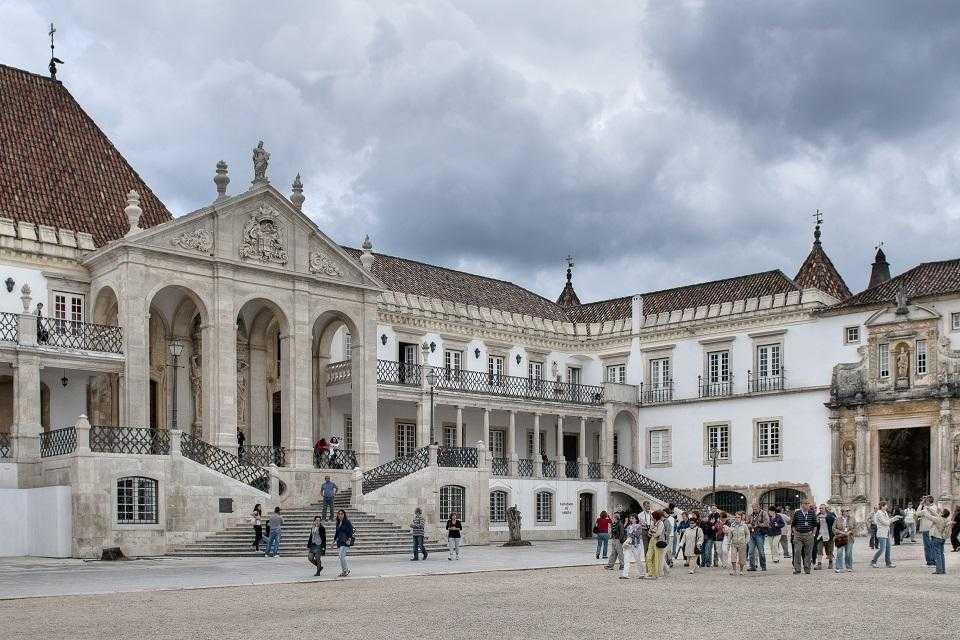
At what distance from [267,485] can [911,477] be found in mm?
22366

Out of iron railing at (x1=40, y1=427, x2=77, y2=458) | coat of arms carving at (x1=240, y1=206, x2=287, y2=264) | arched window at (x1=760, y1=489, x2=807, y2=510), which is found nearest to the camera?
iron railing at (x1=40, y1=427, x2=77, y2=458)

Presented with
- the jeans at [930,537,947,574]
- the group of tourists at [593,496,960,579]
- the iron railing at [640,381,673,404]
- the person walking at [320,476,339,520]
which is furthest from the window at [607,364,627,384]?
Answer: the jeans at [930,537,947,574]

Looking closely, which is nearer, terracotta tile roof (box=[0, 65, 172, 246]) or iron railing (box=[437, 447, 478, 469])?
terracotta tile roof (box=[0, 65, 172, 246])

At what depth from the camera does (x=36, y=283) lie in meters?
30.3

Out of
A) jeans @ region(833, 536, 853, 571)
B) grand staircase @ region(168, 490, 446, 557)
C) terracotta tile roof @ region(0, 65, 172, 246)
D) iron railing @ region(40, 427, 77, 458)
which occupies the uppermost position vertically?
terracotta tile roof @ region(0, 65, 172, 246)

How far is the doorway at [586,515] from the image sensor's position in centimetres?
4241

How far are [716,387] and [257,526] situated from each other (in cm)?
2084

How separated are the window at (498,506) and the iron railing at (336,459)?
674 centimetres

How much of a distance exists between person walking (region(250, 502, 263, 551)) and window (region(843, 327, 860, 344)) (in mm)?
21050

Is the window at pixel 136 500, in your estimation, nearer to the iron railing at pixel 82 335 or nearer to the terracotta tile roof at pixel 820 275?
the iron railing at pixel 82 335

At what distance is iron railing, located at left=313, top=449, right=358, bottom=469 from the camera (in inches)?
1314

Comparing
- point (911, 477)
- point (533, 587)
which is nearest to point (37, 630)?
point (533, 587)

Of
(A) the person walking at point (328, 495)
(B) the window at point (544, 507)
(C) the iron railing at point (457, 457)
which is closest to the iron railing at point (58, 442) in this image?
(A) the person walking at point (328, 495)

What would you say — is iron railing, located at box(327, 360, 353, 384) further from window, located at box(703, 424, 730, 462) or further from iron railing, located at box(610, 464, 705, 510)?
window, located at box(703, 424, 730, 462)
